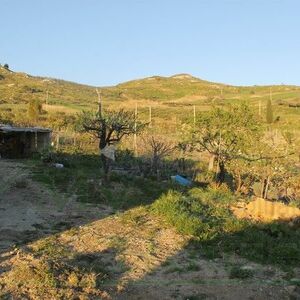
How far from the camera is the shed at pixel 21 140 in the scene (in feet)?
67.9

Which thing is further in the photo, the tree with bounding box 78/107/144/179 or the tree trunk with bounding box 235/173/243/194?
the tree with bounding box 78/107/144/179

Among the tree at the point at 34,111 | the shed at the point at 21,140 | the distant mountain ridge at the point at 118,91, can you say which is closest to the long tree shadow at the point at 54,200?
the shed at the point at 21,140

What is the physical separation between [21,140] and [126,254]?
49.8 feet

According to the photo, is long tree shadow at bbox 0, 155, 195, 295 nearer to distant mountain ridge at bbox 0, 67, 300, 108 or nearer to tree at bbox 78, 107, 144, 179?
tree at bbox 78, 107, 144, 179

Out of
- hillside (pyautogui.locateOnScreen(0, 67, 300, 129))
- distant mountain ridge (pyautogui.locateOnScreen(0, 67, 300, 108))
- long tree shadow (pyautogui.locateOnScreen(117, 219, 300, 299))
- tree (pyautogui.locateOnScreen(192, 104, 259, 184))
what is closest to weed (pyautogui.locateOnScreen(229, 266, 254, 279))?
long tree shadow (pyautogui.locateOnScreen(117, 219, 300, 299))

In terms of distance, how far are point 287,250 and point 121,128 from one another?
303 inches

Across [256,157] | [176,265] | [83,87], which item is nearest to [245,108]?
[256,157]

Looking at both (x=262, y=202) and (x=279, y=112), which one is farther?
(x=279, y=112)

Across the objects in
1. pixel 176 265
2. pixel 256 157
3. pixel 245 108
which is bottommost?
pixel 176 265

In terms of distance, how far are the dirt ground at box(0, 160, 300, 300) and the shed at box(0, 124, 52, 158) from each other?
374 inches

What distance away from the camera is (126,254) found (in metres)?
7.62

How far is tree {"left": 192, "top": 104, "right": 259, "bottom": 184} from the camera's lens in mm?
15289

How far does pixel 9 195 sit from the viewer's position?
11852 millimetres

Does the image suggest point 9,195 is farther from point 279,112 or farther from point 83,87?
point 83,87
